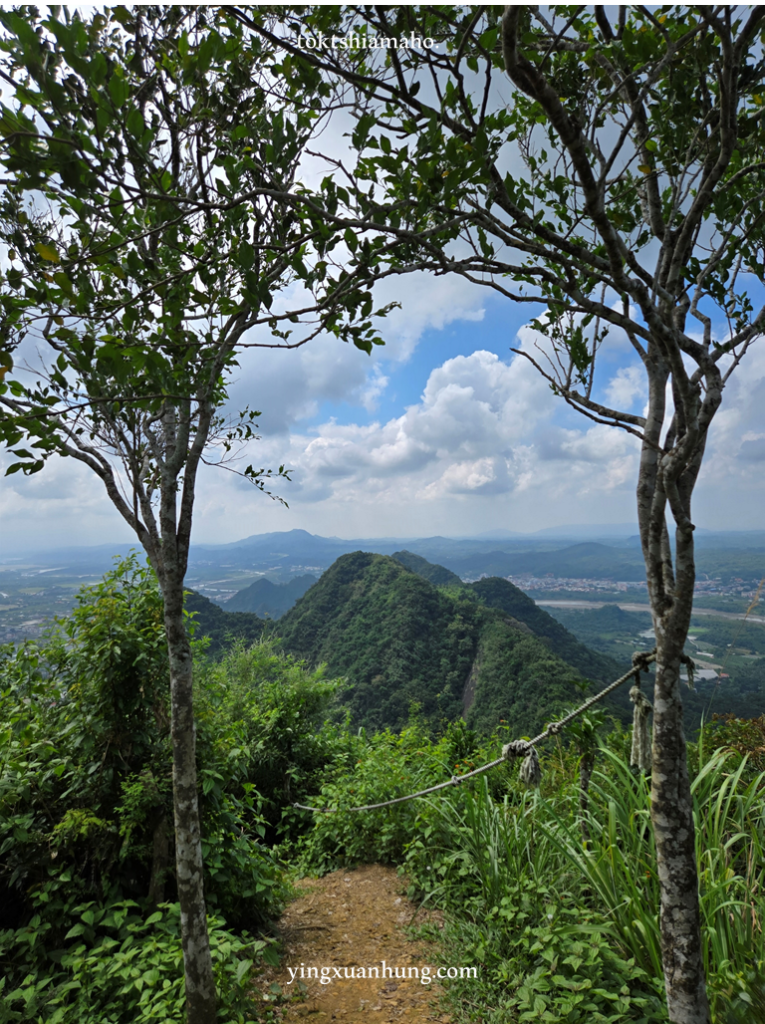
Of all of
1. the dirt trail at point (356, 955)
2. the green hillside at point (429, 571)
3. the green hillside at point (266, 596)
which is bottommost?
the green hillside at point (266, 596)

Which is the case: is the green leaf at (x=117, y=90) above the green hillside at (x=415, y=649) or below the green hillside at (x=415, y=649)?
above

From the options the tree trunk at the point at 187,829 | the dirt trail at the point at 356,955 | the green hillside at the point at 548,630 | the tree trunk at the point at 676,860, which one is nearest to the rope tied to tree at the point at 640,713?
the tree trunk at the point at 676,860

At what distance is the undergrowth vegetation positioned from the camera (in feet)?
7.35

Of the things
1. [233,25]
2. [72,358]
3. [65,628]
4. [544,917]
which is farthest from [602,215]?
[65,628]

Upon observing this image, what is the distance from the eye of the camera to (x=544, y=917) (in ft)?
8.63

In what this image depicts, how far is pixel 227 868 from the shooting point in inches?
117

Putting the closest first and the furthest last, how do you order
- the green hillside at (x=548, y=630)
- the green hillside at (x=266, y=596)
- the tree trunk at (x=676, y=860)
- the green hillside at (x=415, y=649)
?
the tree trunk at (x=676, y=860) < the green hillside at (x=415, y=649) < the green hillside at (x=548, y=630) < the green hillside at (x=266, y=596)

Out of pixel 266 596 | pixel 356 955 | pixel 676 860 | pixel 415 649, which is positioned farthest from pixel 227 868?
pixel 266 596

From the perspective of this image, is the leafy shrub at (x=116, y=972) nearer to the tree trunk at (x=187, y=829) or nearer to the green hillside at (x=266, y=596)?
the tree trunk at (x=187, y=829)

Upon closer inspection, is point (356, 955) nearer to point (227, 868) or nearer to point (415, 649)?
point (227, 868)

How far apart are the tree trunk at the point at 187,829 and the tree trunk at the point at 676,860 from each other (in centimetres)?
180

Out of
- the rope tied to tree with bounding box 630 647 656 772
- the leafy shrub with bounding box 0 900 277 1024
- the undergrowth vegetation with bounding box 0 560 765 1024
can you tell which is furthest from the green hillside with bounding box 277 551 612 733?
the leafy shrub with bounding box 0 900 277 1024

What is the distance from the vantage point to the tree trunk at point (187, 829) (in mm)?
2133

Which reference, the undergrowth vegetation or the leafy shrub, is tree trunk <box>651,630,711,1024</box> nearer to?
the undergrowth vegetation
